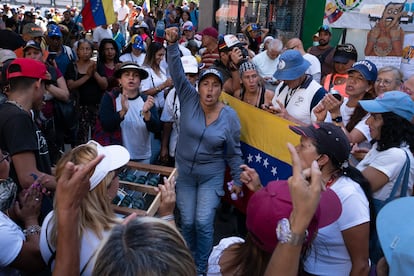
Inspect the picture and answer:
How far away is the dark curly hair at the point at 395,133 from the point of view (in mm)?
2512

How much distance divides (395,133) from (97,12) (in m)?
5.68

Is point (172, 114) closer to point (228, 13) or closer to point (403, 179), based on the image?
point (403, 179)

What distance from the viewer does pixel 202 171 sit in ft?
11.5

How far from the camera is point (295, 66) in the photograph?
3668 millimetres

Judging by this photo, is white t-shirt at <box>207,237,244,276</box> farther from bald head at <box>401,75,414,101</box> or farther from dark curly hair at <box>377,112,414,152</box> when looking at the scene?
bald head at <box>401,75,414,101</box>

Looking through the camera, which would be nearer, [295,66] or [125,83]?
[295,66]

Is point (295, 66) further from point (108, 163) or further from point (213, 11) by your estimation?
point (213, 11)

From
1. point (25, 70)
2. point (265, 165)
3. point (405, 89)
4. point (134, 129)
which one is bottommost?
point (265, 165)

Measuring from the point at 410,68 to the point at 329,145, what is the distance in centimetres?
435

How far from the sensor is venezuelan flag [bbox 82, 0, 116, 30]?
6695 millimetres

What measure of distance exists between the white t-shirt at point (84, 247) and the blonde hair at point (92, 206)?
0.02 m

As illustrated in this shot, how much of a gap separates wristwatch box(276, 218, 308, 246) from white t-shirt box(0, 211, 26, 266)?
1206 millimetres

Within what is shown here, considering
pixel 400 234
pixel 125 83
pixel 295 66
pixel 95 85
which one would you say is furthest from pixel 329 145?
pixel 95 85

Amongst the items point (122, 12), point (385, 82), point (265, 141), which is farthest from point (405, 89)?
point (122, 12)
